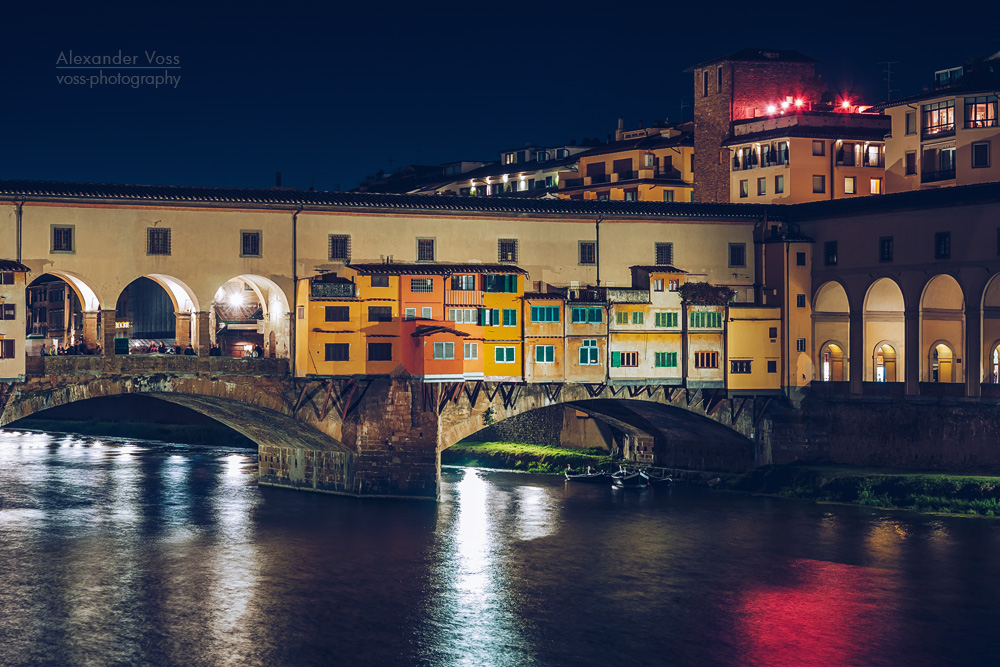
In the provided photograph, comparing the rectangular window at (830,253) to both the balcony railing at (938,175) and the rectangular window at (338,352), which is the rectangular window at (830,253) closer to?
the balcony railing at (938,175)

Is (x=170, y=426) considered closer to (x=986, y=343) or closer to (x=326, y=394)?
(x=326, y=394)

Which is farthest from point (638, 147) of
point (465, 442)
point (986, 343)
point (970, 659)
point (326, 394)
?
point (970, 659)

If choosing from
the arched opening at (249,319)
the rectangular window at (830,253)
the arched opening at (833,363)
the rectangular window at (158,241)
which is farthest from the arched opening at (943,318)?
the rectangular window at (158,241)

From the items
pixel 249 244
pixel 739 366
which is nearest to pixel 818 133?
pixel 739 366

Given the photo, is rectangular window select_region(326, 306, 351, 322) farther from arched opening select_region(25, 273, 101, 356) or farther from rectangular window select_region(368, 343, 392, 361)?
arched opening select_region(25, 273, 101, 356)

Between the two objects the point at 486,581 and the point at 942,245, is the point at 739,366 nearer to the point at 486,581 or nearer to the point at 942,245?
the point at 942,245

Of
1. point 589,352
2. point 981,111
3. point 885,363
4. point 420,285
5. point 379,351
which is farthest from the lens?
point 981,111

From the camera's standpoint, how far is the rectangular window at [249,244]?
149 ft

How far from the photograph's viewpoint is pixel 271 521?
43.4 m

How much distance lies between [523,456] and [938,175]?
22.9m

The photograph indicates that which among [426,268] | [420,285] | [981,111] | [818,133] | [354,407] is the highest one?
[818,133]

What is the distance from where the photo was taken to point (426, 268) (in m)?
46.8

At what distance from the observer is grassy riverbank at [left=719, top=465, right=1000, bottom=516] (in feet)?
144

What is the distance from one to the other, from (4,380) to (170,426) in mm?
33094
